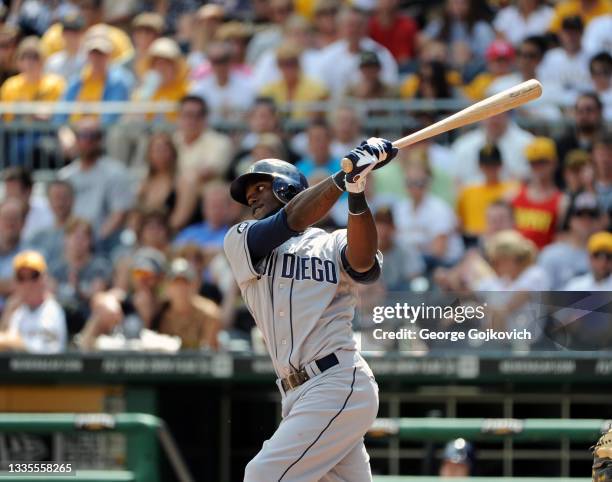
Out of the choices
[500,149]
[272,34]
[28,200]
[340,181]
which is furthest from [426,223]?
[340,181]

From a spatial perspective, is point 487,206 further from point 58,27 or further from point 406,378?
point 58,27

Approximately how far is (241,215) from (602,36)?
3016 mm

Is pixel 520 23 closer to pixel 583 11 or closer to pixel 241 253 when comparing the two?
pixel 583 11

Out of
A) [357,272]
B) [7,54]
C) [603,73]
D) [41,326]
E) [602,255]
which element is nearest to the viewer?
[357,272]

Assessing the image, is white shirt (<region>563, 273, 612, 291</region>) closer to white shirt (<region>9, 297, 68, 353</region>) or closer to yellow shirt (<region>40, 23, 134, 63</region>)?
white shirt (<region>9, 297, 68, 353</region>)

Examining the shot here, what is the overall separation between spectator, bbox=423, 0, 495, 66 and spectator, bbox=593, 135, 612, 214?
2.09 meters

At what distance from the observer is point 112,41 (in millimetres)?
11109

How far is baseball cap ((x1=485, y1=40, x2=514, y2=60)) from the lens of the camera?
9758mm

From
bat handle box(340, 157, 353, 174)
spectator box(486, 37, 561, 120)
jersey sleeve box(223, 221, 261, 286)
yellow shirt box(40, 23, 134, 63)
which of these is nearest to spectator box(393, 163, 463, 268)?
spectator box(486, 37, 561, 120)

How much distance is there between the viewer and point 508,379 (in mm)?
7426

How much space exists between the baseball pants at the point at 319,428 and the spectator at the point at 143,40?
6.38 meters

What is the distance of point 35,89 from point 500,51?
12.2 ft

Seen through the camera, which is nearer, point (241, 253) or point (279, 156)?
point (241, 253)

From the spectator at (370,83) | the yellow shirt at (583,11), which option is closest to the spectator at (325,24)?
the spectator at (370,83)
